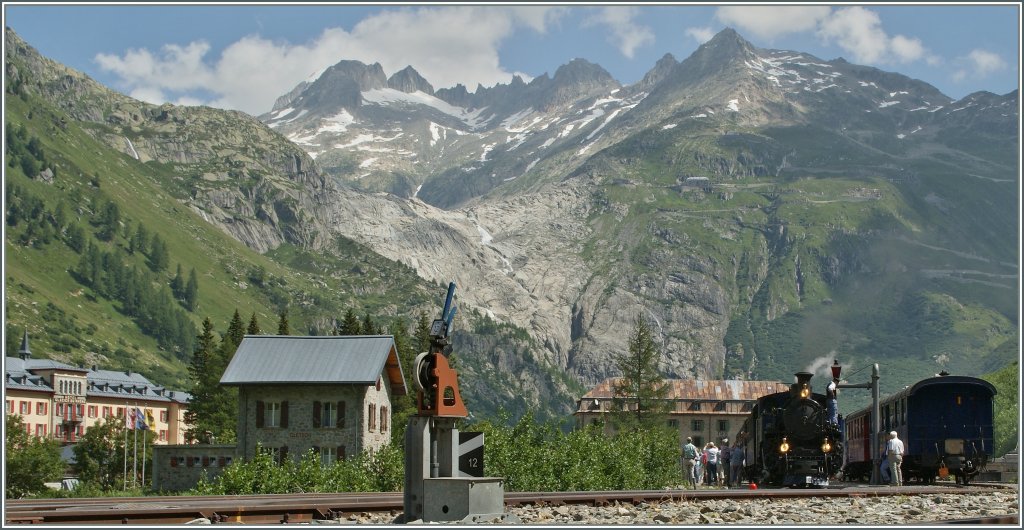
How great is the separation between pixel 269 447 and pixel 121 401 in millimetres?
136656

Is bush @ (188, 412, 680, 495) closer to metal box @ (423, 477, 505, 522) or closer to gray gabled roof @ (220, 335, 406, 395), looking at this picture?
gray gabled roof @ (220, 335, 406, 395)

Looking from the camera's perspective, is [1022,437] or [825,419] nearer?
[1022,437]

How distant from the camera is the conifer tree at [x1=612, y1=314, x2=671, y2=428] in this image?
117m

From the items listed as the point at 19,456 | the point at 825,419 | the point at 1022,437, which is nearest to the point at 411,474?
the point at 1022,437

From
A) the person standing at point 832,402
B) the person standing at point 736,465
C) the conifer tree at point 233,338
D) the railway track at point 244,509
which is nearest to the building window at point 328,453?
the person standing at point 736,465

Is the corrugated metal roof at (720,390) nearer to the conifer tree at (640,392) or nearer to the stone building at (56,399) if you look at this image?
the conifer tree at (640,392)

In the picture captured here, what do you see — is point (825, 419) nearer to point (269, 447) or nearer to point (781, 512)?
point (781, 512)

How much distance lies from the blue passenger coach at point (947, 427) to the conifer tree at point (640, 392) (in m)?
65.2

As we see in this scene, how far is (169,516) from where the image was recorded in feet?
77.9

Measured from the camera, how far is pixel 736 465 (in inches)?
2285

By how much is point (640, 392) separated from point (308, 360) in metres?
53.8

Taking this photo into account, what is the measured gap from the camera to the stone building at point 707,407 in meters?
185

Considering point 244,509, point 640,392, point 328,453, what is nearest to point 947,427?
point 244,509

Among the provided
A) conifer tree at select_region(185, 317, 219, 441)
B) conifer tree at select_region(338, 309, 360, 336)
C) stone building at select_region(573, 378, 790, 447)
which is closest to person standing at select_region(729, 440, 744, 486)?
conifer tree at select_region(338, 309, 360, 336)
